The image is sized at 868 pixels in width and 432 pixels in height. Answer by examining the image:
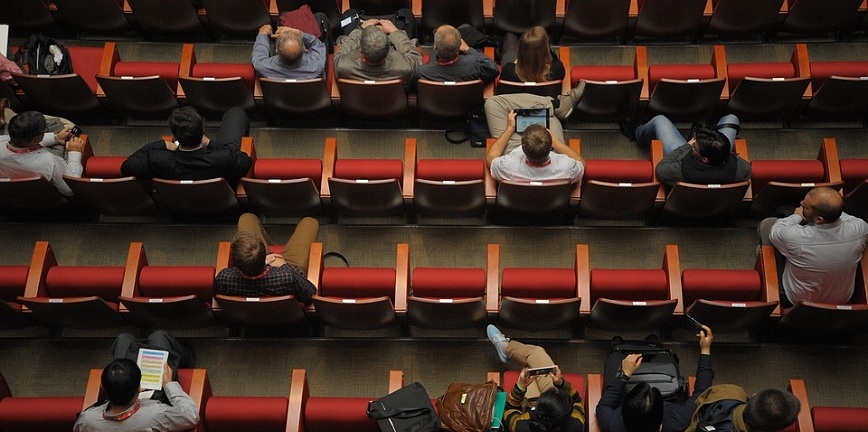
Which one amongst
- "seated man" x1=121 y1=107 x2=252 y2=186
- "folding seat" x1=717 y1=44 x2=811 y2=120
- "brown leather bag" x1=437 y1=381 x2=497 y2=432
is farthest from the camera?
"folding seat" x1=717 y1=44 x2=811 y2=120

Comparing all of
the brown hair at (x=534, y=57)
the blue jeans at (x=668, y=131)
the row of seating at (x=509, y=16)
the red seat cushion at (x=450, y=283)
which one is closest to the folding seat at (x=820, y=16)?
the row of seating at (x=509, y=16)

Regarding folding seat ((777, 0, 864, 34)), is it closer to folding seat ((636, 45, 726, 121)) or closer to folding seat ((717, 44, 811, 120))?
folding seat ((717, 44, 811, 120))

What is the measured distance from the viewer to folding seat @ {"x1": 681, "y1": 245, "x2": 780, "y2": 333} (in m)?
1.19

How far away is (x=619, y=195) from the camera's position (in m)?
1.29

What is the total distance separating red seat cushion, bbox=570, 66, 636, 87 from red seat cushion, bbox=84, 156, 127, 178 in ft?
2.69

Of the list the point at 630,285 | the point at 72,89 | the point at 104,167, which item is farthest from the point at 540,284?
the point at 72,89

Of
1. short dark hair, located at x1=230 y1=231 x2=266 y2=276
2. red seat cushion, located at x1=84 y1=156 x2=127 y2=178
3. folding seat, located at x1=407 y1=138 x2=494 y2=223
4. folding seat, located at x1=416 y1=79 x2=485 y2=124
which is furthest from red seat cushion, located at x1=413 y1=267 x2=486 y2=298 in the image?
red seat cushion, located at x1=84 y1=156 x2=127 y2=178

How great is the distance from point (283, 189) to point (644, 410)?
2.18 ft

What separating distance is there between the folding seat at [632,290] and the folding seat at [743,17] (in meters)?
0.58

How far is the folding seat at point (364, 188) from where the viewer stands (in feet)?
4.30

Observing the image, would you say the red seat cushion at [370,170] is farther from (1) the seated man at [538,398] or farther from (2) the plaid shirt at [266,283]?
(1) the seated man at [538,398]

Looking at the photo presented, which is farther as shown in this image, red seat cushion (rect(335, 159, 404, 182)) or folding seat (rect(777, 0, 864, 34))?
folding seat (rect(777, 0, 864, 34))

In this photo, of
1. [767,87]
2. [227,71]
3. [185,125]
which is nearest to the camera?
[185,125]

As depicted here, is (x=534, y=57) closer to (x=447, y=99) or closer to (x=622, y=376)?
(x=447, y=99)
